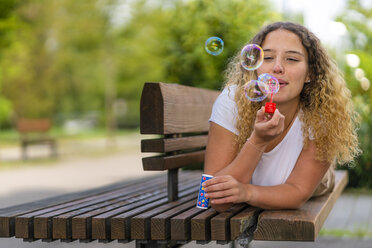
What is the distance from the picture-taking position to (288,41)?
2781mm

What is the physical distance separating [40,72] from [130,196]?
88.4ft

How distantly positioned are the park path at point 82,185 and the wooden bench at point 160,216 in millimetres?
1537

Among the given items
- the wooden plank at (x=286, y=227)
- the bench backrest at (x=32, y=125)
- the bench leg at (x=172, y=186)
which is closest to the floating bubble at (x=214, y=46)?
the bench leg at (x=172, y=186)

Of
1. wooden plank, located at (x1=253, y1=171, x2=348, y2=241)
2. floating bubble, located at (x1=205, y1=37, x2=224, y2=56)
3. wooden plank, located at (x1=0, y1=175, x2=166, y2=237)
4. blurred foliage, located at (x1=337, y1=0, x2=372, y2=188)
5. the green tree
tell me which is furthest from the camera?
the green tree

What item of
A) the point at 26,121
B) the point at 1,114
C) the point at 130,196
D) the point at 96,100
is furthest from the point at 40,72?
the point at 130,196

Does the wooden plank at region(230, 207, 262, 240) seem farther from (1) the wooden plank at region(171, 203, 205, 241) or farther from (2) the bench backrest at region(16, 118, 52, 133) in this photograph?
(2) the bench backrest at region(16, 118, 52, 133)

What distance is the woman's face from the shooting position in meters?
2.70

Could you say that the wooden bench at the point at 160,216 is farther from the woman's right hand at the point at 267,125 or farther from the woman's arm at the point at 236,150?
the woman's right hand at the point at 267,125

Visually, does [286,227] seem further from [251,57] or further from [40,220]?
[40,220]

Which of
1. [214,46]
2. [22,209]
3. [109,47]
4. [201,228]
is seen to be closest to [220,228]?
[201,228]

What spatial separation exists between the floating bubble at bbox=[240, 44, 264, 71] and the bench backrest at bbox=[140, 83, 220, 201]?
453mm

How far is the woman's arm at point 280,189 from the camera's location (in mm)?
2475

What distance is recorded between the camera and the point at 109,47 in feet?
64.8

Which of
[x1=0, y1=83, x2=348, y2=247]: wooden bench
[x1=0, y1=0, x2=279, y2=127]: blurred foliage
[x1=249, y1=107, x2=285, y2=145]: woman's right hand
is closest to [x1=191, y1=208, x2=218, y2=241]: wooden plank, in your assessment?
[x1=0, y1=83, x2=348, y2=247]: wooden bench
